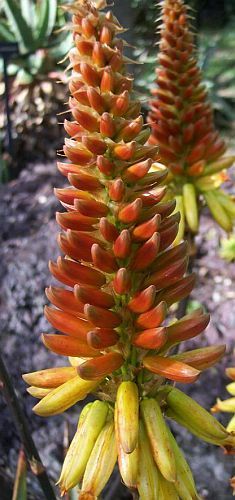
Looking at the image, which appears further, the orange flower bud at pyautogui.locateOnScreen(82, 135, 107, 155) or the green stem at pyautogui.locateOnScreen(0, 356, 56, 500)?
the green stem at pyautogui.locateOnScreen(0, 356, 56, 500)

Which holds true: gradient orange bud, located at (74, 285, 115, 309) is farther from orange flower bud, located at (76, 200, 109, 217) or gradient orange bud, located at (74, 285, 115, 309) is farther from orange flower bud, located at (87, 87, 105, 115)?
orange flower bud, located at (87, 87, 105, 115)

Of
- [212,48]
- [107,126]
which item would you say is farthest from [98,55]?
[212,48]

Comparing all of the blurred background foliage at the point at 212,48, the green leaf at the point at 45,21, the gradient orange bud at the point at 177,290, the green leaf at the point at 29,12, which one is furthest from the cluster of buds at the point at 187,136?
the green leaf at the point at 29,12

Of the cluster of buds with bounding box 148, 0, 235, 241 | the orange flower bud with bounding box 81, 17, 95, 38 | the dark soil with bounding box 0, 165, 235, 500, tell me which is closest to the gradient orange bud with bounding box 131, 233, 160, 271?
the orange flower bud with bounding box 81, 17, 95, 38

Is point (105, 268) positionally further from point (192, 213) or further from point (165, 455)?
point (192, 213)

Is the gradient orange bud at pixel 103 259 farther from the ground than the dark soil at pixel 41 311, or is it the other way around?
the gradient orange bud at pixel 103 259

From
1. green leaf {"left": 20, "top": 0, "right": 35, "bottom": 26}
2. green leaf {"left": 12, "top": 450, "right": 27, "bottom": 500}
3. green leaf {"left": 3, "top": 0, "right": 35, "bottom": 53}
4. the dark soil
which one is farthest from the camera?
green leaf {"left": 20, "top": 0, "right": 35, "bottom": 26}

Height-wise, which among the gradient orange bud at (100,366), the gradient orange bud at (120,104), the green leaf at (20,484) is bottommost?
the green leaf at (20,484)

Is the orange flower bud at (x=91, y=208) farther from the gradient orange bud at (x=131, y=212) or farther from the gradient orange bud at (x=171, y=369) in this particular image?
the gradient orange bud at (x=171, y=369)
